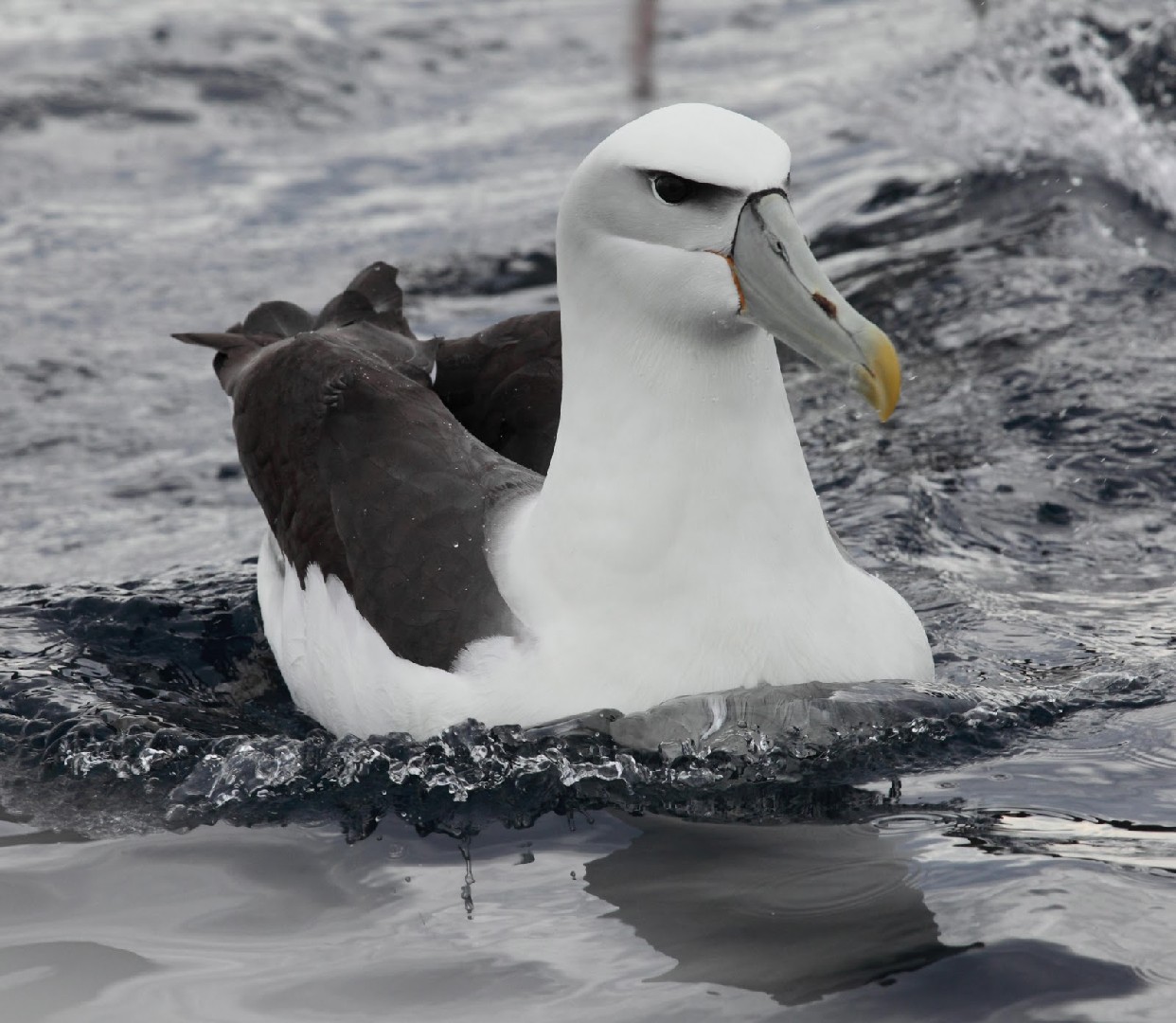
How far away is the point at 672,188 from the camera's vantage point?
14.4ft

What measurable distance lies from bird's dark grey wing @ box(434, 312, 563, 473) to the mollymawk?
0.53 m

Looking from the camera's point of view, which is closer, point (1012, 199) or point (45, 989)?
point (45, 989)

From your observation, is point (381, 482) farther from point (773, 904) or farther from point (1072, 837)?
point (1072, 837)

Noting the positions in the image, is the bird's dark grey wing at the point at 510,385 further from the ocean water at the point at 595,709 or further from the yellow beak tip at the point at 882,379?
the yellow beak tip at the point at 882,379

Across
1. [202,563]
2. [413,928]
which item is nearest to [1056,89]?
[202,563]

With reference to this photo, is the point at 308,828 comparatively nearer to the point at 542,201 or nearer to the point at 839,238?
the point at 839,238

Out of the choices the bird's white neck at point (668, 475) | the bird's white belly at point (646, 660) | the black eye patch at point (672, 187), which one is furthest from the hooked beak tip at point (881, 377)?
the bird's white belly at point (646, 660)

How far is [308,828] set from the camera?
471 centimetres

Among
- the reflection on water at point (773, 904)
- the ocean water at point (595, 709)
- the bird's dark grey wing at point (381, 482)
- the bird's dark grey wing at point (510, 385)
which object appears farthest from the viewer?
the bird's dark grey wing at point (510, 385)

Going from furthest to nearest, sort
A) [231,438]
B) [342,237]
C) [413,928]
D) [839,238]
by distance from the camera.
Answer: [342,237] → [839,238] → [231,438] → [413,928]

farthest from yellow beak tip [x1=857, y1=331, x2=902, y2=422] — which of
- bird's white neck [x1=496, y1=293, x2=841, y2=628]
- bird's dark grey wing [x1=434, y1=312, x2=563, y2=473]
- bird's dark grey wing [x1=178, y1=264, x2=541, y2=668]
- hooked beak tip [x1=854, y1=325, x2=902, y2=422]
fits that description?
bird's dark grey wing [x1=434, y1=312, x2=563, y2=473]

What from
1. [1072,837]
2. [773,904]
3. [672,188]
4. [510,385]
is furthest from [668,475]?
[510,385]

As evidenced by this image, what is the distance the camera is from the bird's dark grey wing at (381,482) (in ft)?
16.2

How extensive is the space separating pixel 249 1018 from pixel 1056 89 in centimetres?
971
